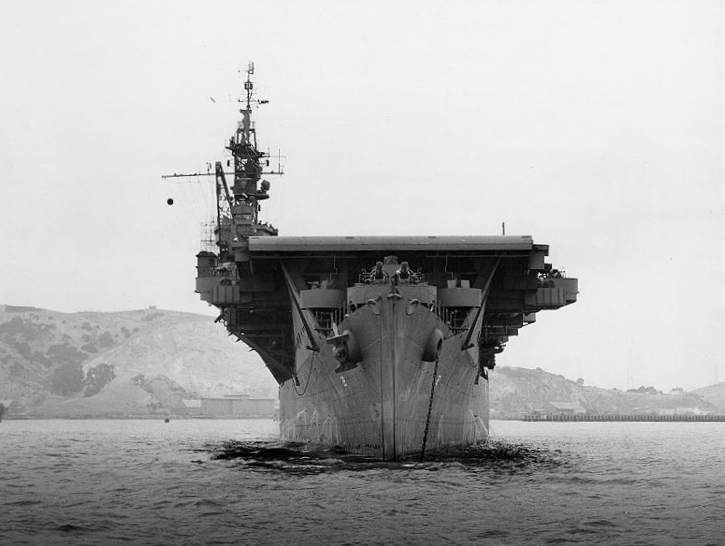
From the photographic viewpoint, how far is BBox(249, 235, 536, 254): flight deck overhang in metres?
28.3

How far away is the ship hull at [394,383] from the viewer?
25.1 metres

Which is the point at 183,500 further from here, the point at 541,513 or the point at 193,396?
the point at 193,396

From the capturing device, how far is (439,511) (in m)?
17.1

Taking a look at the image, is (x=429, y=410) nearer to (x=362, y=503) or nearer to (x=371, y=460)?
(x=371, y=460)

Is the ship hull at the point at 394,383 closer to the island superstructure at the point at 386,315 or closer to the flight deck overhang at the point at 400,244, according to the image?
the island superstructure at the point at 386,315

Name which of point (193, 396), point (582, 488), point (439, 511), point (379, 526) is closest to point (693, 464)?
point (582, 488)

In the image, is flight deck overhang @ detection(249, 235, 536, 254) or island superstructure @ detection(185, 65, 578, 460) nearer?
island superstructure @ detection(185, 65, 578, 460)

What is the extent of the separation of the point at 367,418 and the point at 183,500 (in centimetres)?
833

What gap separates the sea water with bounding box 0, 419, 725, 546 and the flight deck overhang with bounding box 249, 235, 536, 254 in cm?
603

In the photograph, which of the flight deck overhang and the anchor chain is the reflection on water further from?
the flight deck overhang

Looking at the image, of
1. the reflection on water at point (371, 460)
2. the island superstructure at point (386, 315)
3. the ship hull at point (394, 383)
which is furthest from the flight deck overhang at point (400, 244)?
the reflection on water at point (371, 460)

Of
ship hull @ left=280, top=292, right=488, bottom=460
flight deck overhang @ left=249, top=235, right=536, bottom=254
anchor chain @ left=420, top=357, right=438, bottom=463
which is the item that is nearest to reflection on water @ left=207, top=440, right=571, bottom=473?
anchor chain @ left=420, top=357, right=438, bottom=463

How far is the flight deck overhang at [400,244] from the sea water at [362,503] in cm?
603

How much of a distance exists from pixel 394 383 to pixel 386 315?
1.79 m
